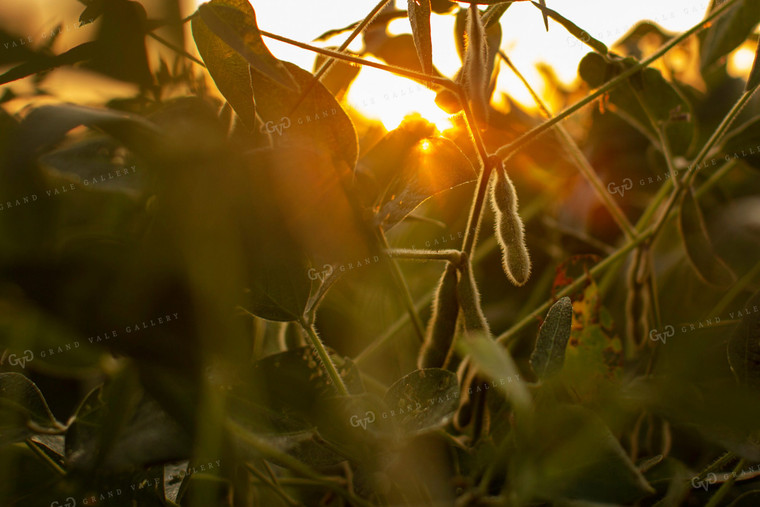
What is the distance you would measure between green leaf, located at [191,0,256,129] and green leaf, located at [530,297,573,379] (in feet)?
0.63

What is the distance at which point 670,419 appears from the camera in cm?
32

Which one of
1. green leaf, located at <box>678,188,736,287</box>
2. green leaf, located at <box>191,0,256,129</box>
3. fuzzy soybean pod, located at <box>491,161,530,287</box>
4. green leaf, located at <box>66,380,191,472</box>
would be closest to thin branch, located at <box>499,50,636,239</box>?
green leaf, located at <box>678,188,736,287</box>

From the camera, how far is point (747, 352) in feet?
1.07

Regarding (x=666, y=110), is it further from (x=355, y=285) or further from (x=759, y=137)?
(x=355, y=285)

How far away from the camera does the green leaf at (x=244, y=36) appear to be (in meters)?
0.26

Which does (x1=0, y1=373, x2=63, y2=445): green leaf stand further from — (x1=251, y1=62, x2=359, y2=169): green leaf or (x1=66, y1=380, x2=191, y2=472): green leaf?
(x1=251, y1=62, x2=359, y2=169): green leaf

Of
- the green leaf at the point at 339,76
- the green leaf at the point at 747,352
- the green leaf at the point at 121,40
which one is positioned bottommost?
the green leaf at the point at 747,352

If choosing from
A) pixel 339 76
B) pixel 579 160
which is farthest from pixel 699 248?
pixel 339 76

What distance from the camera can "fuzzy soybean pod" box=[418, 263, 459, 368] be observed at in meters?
0.34

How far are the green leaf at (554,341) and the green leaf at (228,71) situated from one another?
0.19 meters

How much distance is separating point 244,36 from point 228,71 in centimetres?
4

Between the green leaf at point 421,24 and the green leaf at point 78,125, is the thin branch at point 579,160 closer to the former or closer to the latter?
the green leaf at point 421,24

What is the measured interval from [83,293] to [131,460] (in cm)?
9

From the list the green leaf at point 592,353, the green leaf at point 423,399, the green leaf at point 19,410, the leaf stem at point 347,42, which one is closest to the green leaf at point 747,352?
the green leaf at point 592,353
